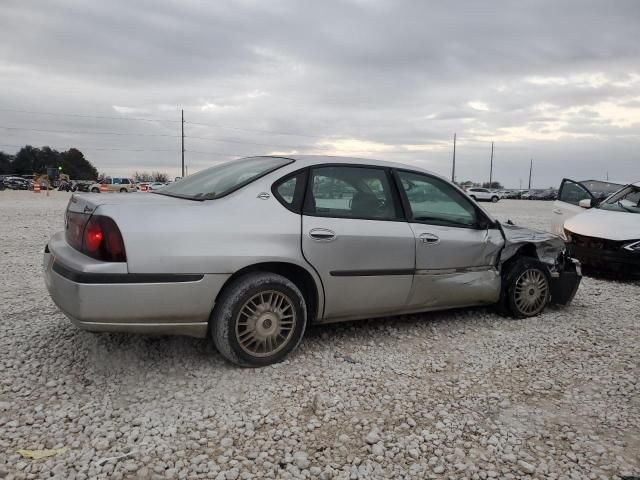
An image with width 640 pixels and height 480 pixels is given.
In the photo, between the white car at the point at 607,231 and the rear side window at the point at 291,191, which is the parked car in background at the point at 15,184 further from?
the rear side window at the point at 291,191

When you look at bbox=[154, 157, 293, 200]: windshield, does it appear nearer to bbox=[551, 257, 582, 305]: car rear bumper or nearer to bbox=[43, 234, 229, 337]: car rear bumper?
bbox=[43, 234, 229, 337]: car rear bumper

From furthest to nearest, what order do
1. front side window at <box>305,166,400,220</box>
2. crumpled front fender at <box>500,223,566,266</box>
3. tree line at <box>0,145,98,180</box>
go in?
tree line at <box>0,145,98,180</box> < crumpled front fender at <box>500,223,566,266</box> < front side window at <box>305,166,400,220</box>

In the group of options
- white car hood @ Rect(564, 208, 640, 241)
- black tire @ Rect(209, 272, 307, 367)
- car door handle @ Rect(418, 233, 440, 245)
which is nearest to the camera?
black tire @ Rect(209, 272, 307, 367)

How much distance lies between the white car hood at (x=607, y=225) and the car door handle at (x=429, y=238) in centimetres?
377

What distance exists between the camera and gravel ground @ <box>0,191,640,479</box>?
97.1 inches

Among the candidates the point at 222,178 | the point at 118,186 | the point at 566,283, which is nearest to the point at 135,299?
A: the point at 222,178

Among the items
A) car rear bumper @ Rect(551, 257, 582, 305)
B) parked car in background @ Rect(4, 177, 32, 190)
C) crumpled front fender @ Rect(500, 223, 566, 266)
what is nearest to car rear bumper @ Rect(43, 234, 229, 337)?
crumpled front fender @ Rect(500, 223, 566, 266)

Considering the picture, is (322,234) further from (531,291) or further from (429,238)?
(531,291)

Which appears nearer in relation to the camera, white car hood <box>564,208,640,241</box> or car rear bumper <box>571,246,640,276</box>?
car rear bumper <box>571,246,640,276</box>

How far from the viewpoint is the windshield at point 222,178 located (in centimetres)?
Answer: 358

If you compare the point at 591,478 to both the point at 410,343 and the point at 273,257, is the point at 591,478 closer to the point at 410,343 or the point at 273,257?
the point at 410,343

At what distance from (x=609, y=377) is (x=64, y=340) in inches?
157

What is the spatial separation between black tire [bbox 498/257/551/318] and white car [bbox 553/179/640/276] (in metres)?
2.27

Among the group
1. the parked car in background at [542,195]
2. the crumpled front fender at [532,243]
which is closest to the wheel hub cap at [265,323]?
the crumpled front fender at [532,243]
